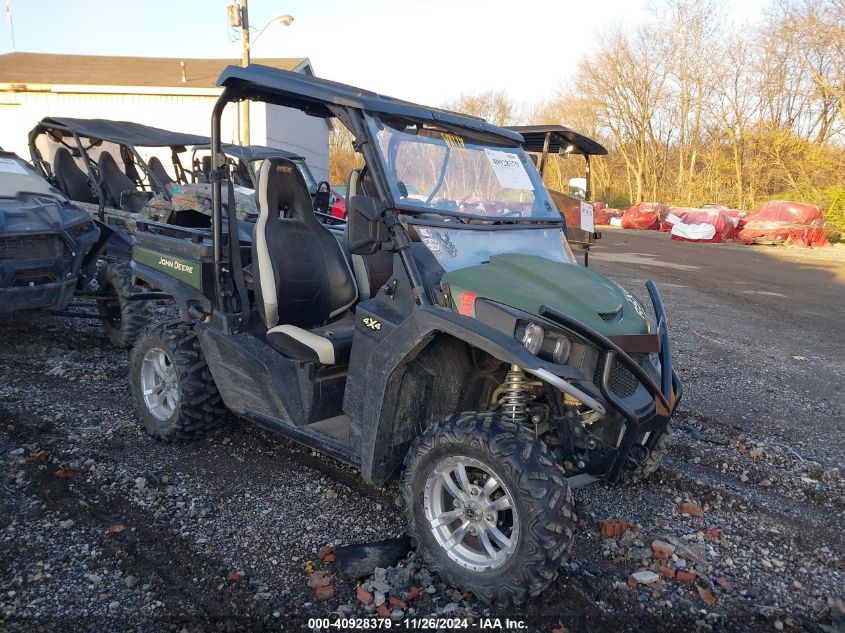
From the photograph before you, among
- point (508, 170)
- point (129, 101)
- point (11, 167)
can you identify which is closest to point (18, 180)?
point (11, 167)

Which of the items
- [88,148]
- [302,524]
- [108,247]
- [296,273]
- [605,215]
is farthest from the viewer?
[605,215]

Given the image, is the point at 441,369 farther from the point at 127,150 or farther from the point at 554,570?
the point at 127,150

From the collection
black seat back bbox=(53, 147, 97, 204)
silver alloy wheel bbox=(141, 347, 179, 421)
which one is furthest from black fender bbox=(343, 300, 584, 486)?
black seat back bbox=(53, 147, 97, 204)

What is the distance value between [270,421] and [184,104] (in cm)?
2283

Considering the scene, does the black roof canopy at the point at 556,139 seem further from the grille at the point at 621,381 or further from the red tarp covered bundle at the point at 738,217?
the red tarp covered bundle at the point at 738,217

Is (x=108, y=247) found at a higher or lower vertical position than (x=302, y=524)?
higher

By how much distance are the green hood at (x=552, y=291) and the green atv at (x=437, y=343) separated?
11 mm

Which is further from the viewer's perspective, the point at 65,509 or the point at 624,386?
the point at 65,509

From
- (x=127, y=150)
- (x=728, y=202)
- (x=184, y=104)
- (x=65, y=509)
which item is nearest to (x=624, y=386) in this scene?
(x=65, y=509)

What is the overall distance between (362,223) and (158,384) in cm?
241

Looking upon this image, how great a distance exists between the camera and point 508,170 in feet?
12.8

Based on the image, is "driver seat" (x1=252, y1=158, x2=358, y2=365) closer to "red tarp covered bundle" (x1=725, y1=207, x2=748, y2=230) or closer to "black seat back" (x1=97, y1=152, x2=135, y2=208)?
"black seat back" (x1=97, y1=152, x2=135, y2=208)

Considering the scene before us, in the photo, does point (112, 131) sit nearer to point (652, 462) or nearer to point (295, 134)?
point (652, 462)

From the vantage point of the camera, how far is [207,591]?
288cm
